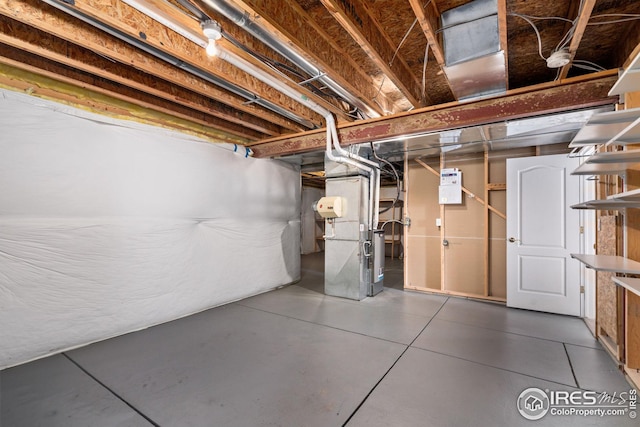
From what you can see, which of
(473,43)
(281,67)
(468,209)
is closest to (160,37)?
(281,67)

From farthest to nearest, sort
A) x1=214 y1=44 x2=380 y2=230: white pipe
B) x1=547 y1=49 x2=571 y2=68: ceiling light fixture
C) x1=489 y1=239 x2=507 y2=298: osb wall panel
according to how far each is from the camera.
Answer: x1=489 y1=239 x2=507 y2=298: osb wall panel → x1=214 y1=44 x2=380 y2=230: white pipe → x1=547 y1=49 x2=571 y2=68: ceiling light fixture

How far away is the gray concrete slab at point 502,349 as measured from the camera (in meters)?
2.15

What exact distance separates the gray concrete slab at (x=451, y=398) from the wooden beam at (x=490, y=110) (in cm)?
211

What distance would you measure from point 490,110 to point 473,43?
2.76 feet

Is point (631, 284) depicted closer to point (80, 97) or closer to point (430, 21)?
point (430, 21)

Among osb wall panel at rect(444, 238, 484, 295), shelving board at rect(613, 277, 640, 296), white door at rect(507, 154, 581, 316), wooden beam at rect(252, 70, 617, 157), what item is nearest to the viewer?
shelving board at rect(613, 277, 640, 296)

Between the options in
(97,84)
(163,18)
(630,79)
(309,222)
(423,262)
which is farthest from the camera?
(309,222)

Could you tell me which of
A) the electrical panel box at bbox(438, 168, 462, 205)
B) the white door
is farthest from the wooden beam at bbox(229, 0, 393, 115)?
the white door

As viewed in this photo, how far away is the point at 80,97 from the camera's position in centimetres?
255

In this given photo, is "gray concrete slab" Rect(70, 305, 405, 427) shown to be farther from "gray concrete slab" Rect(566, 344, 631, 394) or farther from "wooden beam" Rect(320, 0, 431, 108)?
"wooden beam" Rect(320, 0, 431, 108)

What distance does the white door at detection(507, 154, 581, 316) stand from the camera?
3305 millimetres

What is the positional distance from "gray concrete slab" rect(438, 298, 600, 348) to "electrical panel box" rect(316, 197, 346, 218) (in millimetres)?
1862

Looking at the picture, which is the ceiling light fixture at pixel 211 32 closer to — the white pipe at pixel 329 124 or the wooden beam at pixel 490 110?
the white pipe at pixel 329 124

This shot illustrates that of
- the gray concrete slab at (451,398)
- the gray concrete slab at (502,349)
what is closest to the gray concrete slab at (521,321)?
the gray concrete slab at (502,349)
